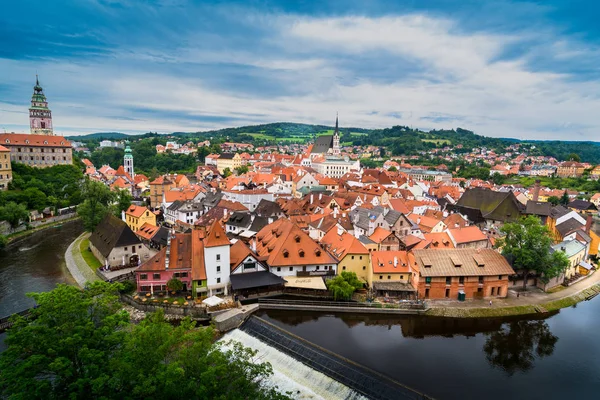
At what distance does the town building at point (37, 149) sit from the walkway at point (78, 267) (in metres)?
48.4

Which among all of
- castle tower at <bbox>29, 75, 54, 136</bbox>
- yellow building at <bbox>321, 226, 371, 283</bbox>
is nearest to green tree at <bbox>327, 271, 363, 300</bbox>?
yellow building at <bbox>321, 226, 371, 283</bbox>

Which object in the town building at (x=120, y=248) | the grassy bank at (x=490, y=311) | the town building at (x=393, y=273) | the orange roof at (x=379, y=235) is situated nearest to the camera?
the grassy bank at (x=490, y=311)

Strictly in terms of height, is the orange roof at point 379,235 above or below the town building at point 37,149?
→ below

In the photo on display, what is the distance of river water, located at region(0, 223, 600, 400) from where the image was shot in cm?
2733

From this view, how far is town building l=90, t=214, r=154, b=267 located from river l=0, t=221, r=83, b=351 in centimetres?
476

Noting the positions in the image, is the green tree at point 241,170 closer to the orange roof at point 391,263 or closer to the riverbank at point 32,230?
the riverbank at point 32,230


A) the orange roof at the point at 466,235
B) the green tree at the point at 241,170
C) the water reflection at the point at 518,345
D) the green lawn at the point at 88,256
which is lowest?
the water reflection at the point at 518,345

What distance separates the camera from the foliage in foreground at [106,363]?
1622cm

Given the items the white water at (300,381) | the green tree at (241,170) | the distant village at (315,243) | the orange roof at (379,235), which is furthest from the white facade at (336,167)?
the white water at (300,381)

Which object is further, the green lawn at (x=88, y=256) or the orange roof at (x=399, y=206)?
the orange roof at (x=399, y=206)

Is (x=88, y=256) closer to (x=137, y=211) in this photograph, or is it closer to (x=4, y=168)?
(x=137, y=211)

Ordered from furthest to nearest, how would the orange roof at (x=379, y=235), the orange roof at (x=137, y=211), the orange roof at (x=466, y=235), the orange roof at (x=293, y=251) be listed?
the orange roof at (x=137, y=211) → the orange roof at (x=466, y=235) → the orange roof at (x=379, y=235) → the orange roof at (x=293, y=251)

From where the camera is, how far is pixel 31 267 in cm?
4906

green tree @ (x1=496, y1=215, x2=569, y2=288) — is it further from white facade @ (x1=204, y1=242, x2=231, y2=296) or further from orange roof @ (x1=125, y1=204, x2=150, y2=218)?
orange roof @ (x1=125, y1=204, x2=150, y2=218)
